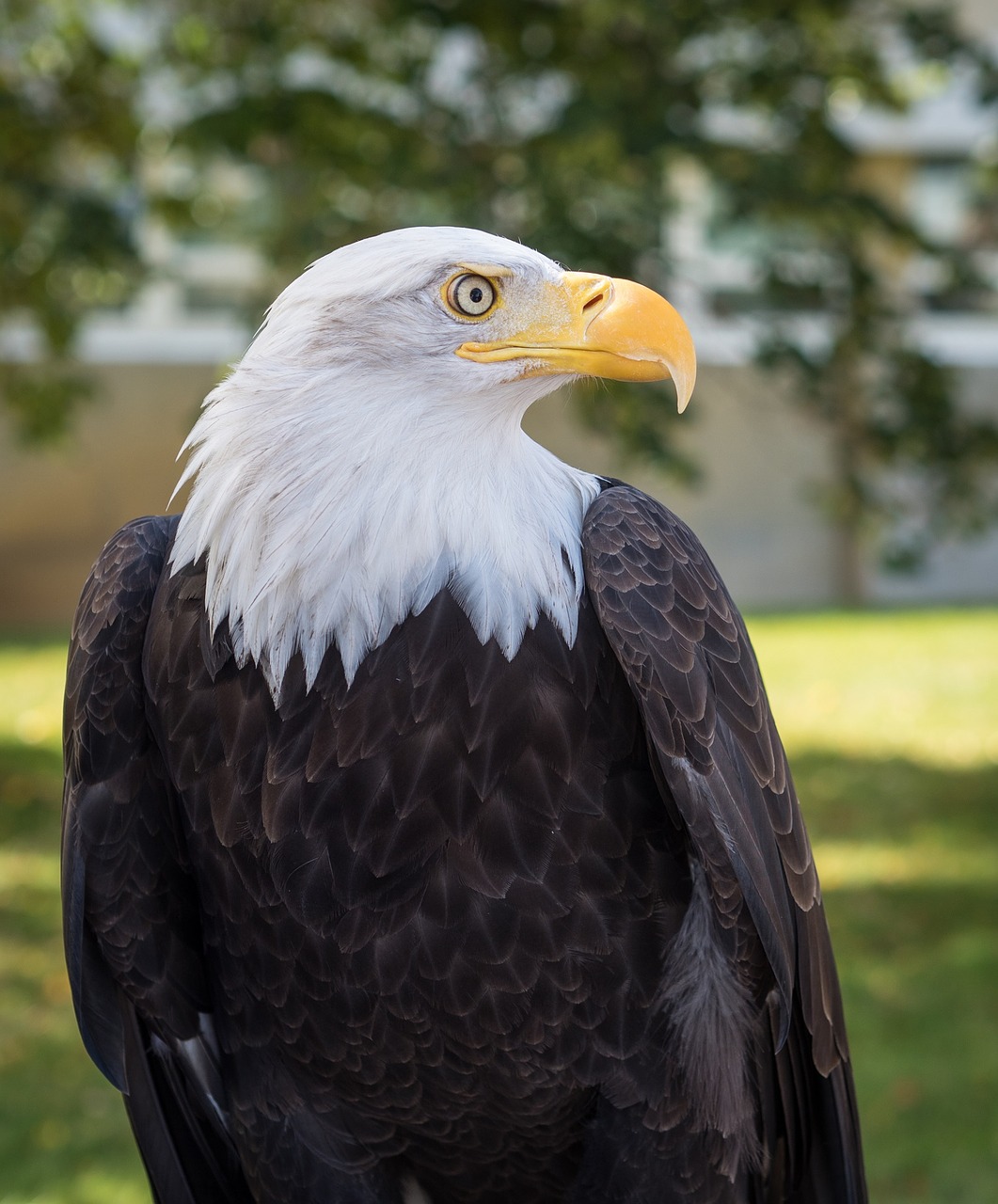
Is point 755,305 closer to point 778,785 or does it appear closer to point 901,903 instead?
point 901,903

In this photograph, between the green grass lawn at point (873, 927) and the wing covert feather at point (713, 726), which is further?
the green grass lawn at point (873, 927)

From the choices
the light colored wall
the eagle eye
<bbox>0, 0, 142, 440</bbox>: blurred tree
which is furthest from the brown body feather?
the light colored wall

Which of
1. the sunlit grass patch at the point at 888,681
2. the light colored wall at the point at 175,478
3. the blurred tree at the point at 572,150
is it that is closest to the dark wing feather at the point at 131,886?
the blurred tree at the point at 572,150

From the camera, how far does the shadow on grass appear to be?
4793 millimetres

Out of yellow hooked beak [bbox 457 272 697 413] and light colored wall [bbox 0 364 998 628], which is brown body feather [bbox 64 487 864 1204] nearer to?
yellow hooked beak [bbox 457 272 697 413]

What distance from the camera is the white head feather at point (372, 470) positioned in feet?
7.80

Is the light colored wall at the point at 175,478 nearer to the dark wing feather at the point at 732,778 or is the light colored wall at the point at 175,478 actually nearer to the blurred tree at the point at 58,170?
the blurred tree at the point at 58,170

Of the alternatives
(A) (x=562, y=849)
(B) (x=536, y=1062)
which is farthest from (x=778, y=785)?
(B) (x=536, y=1062)

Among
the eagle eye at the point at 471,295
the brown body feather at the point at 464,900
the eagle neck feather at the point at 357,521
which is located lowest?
the brown body feather at the point at 464,900

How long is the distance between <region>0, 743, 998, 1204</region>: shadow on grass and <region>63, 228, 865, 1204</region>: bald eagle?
94.7 inches

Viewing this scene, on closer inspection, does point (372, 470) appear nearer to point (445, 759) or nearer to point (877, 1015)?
point (445, 759)

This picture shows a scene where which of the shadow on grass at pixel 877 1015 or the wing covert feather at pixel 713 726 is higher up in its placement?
the wing covert feather at pixel 713 726

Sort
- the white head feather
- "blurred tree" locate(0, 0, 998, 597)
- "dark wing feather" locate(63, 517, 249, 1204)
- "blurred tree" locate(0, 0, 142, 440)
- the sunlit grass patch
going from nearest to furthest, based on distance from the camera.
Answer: the white head feather, "dark wing feather" locate(63, 517, 249, 1204), "blurred tree" locate(0, 0, 998, 597), "blurred tree" locate(0, 0, 142, 440), the sunlit grass patch

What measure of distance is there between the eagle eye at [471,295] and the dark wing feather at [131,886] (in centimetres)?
79
